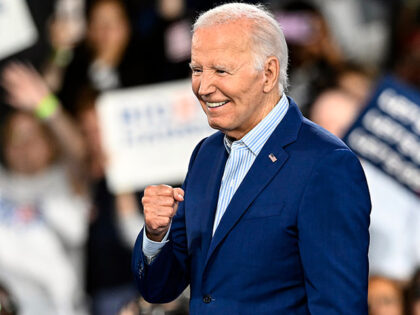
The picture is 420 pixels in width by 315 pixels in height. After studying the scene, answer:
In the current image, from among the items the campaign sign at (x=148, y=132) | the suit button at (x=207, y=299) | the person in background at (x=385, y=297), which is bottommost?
the person in background at (x=385, y=297)

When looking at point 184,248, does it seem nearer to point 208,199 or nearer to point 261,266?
point 208,199

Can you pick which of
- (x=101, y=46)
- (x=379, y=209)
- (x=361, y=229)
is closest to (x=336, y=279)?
(x=361, y=229)

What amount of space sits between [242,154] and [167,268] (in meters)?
0.33

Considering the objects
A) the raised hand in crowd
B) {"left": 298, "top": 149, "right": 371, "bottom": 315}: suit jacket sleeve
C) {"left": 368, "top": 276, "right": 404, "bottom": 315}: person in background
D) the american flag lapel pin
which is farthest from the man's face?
{"left": 368, "top": 276, "right": 404, "bottom": 315}: person in background

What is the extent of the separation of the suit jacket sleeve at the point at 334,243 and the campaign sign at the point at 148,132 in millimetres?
3387

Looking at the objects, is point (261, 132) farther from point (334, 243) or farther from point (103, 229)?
point (103, 229)

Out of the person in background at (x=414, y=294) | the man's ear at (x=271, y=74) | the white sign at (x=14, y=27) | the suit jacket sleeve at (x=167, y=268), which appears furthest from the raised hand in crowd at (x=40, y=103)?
the man's ear at (x=271, y=74)

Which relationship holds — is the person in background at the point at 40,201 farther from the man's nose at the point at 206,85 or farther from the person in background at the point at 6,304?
the man's nose at the point at 206,85

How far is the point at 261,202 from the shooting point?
1683 mm

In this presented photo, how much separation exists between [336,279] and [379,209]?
3217mm

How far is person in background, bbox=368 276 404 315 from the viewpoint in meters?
4.74

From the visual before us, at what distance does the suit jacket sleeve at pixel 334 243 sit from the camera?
1.60 meters

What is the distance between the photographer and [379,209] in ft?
15.5

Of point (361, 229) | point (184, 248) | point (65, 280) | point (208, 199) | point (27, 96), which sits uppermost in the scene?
point (361, 229)
